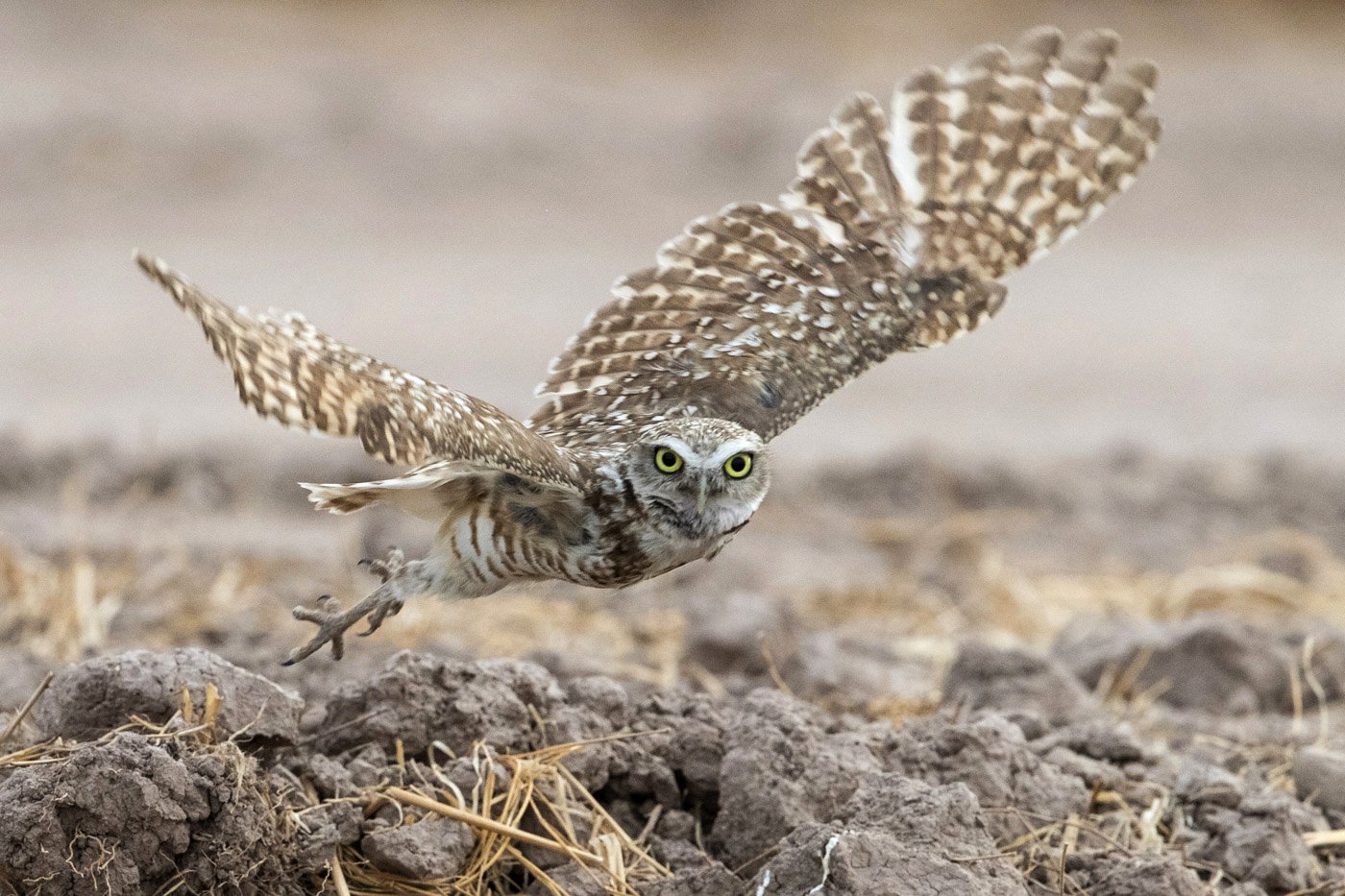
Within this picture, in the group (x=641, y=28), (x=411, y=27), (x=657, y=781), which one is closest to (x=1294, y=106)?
(x=641, y=28)

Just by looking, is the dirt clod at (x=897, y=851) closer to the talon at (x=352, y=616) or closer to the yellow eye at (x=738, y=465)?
the yellow eye at (x=738, y=465)

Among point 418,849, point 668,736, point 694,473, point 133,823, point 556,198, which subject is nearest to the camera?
point 133,823

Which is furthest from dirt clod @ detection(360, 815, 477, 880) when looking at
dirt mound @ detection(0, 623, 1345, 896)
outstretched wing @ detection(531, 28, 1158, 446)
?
outstretched wing @ detection(531, 28, 1158, 446)

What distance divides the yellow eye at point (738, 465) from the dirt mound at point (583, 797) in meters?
0.66

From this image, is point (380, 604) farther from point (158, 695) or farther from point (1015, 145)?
point (1015, 145)

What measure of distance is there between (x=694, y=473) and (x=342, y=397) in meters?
1.01

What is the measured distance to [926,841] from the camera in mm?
4160

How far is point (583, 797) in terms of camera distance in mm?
4699

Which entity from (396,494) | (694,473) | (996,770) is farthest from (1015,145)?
(396,494)

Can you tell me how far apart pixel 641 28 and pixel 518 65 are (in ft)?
6.22

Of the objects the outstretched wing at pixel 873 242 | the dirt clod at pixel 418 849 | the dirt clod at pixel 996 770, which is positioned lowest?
the dirt clod at pixel 418 849

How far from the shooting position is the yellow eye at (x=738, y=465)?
468 centimetres

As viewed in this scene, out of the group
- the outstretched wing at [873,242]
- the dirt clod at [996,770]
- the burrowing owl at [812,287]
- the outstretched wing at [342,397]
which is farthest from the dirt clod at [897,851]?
→ the outstretched wing at [873,242]

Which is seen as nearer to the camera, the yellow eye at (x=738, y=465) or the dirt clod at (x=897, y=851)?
the dirt clod at (x=897, y=851)
